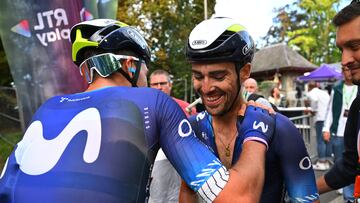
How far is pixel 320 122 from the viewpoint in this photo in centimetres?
909

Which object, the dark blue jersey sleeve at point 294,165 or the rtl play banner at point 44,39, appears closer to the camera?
the dark blue jersey sleeve at point 294,165

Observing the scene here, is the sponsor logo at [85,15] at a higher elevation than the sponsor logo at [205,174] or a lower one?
higher

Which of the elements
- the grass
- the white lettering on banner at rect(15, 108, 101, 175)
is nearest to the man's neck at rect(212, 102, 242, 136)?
the white lettering on banner at rect(15, 108, 101, 175)

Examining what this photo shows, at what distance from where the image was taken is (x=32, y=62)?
4.58 m

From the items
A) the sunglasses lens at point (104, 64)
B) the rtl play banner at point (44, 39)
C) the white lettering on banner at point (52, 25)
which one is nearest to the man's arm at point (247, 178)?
the sunglasses lens at point (104, 64)

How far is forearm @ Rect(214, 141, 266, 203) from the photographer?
1637mm

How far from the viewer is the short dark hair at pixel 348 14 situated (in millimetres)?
1984

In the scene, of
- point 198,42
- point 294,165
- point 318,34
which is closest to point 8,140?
point 198,42

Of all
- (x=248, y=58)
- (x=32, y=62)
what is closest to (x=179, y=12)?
(x=32, y=62)

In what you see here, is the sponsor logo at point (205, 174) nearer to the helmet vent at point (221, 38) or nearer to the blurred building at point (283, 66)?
the helmet vent at point (221, 38)

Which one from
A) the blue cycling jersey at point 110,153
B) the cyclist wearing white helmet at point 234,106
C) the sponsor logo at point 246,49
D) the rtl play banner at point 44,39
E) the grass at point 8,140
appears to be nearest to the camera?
the blue cycling jersey at point 110,153

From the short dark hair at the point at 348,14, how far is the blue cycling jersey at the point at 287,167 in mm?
597

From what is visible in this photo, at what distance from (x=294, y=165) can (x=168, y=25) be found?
21.0m

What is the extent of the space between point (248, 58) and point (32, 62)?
10.6ft
